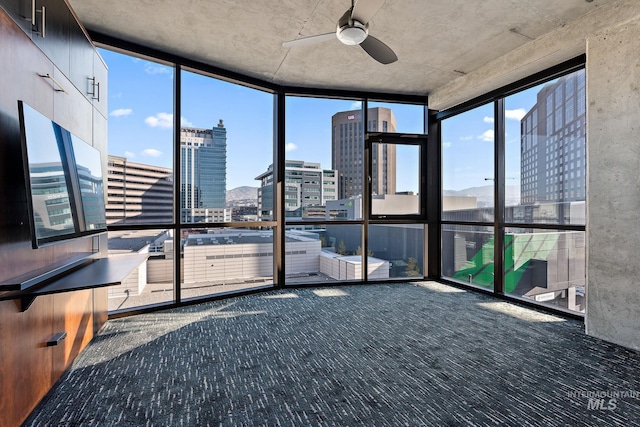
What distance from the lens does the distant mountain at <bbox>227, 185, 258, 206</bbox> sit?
Result: 4430mm

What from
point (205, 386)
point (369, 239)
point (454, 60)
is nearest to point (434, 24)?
point (454, 60)

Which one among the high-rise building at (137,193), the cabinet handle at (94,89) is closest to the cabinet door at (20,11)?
the cabinet handle at (94,89)

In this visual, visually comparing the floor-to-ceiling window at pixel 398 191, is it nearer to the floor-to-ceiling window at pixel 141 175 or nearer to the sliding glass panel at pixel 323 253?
the sliding glass panel at pixel 323 253

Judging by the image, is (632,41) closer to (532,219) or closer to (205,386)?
(532,219)

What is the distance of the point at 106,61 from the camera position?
347 cm

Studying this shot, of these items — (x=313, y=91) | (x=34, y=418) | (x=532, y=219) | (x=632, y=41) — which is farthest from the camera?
(x=313, y=91)

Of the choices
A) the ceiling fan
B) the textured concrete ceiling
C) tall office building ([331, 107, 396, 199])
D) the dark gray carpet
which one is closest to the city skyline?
tall office building ([331, 107, 396, 199])

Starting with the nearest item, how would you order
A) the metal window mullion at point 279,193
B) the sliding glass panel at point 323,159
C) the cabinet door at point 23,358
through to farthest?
the cabinet door at point 23,358, the metal window mullion at point 279,193, the sliding glass panel at point 323,159

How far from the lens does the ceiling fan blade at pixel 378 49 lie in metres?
2.85

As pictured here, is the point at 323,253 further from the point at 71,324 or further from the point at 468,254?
the point at 71,324

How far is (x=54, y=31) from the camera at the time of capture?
2299 millimetres

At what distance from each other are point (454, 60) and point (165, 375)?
4.50 m

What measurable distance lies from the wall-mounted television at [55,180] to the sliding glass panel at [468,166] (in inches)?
182

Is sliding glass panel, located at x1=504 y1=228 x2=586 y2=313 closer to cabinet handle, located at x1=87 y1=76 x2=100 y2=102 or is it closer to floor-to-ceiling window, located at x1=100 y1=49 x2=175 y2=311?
floor-to-ceiling window, located at x1=100 y1=49 x2=175 y2=311
